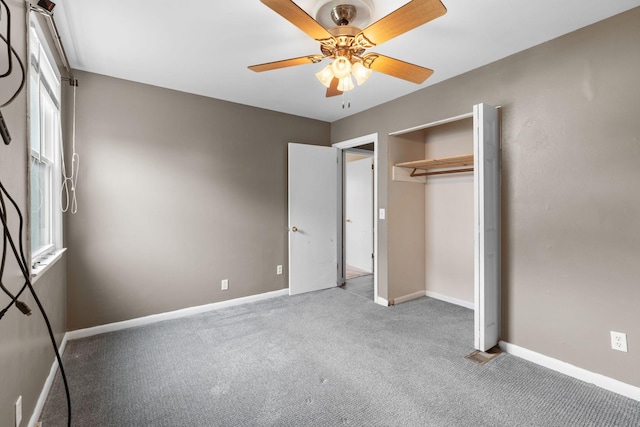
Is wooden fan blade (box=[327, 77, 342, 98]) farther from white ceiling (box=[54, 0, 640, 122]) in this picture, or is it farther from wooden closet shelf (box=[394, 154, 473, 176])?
wooden closet shelf (box=[394, 154, 473, 176])

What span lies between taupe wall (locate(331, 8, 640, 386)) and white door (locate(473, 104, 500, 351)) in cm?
11

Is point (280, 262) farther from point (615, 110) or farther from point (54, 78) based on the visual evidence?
point (615, 110)

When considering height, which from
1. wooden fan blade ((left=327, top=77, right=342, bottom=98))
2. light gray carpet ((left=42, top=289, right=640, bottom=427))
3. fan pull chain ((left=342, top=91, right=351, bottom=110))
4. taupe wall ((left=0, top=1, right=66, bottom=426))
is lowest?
light gray carpet ((left=42, top=289, right=640, bottom=427))

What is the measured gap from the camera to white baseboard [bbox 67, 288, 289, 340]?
9.32 ft


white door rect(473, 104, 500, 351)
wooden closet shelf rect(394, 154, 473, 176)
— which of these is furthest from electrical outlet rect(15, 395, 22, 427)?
wooden closet shelf rect(394, 154, 473, 176)

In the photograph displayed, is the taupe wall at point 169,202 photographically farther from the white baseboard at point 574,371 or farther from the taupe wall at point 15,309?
the white baseboard at point 574,371

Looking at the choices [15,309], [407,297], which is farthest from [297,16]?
[407,297]

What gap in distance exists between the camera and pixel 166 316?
3234 millimetres

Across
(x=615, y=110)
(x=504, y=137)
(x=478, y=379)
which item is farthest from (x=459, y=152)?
(x=478, y=379)

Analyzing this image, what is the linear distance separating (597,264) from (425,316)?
164 centimetres

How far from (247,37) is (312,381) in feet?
8.43

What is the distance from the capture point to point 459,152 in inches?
142

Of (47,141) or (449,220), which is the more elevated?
(47,141)

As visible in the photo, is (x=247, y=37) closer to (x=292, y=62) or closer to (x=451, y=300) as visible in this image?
(x=292, y=62)
